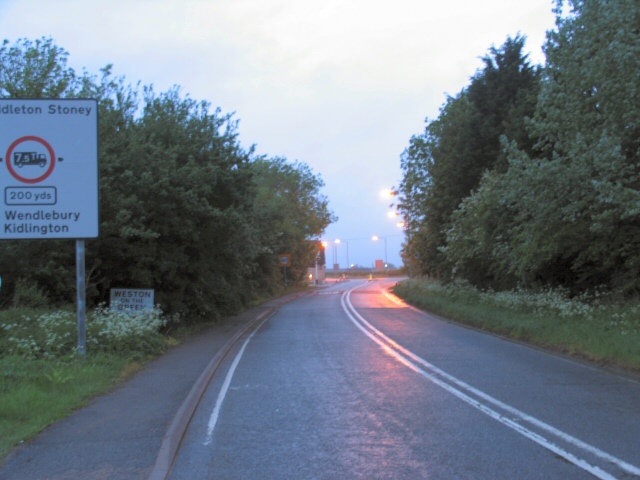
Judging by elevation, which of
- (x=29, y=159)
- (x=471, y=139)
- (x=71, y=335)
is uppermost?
(x=471, y=139)

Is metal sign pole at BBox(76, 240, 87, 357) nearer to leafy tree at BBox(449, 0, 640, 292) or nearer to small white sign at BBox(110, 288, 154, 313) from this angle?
small white sign at BBox(110, 288, 154, 313)

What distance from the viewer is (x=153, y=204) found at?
53.8ft

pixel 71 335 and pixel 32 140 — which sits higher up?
pixel 32 140

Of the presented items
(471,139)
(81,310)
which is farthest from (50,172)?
(471,139)

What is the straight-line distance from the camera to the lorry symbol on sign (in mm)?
10952

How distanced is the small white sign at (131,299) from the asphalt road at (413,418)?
4.10 metres

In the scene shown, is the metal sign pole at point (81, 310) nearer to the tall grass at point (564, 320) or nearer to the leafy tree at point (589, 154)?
the tall grass at point (564, 320)

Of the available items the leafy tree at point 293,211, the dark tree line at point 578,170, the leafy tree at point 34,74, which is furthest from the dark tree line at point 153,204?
the leafy tree at point 293,211

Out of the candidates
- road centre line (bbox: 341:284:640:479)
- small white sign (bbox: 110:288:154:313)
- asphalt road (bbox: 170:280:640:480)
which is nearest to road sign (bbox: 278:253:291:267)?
small white sign (bbox: 110:288:154:313)

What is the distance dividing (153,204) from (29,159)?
545cm

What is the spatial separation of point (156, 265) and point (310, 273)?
5863cm

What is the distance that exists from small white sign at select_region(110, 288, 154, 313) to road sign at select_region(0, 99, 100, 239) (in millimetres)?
4946

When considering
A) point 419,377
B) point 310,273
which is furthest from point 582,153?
point 310,273

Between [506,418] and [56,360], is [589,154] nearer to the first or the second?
[506,418]
